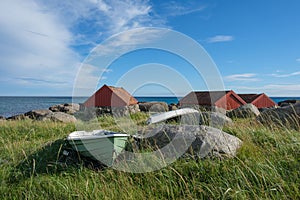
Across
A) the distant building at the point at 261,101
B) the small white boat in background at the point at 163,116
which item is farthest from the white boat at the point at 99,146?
the distant building at the point at 261,101

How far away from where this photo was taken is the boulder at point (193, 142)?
3956mm

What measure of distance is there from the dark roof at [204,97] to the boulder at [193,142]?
1862 cm

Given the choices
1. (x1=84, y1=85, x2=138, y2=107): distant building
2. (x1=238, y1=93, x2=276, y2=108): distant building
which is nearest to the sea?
(x1=84, y1=85, x2=138, y2=107): distant building

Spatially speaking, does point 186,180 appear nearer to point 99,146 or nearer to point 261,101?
point 99,146

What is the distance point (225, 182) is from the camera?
299cm

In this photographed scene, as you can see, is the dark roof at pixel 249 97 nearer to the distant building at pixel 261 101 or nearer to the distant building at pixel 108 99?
the distant building at pixel 261 101

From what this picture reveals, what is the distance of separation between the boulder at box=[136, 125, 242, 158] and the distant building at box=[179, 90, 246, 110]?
18.3m

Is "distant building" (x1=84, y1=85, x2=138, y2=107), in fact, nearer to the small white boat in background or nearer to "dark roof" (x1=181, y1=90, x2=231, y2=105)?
"dark roof" (x1=181, y1=90, x2=231, y2=105)

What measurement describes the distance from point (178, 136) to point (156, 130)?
31.7 inches

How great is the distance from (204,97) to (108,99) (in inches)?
406

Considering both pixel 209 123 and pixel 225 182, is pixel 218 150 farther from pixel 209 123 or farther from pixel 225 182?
pixel 209 123

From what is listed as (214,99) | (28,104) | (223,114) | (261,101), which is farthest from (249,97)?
(28,104)

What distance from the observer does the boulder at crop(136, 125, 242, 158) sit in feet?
13.0

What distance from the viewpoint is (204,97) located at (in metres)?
24.8
